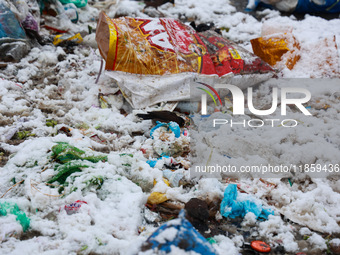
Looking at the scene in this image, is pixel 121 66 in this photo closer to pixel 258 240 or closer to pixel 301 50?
pixel 258 240

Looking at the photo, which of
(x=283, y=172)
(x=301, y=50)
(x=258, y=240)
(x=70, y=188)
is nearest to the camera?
(x=258, y=240)

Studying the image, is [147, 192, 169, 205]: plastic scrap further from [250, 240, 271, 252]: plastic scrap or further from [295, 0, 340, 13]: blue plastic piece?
[295, 0, 340, 13]: blue plastic piece

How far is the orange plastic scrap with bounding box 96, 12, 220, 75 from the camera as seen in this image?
3.04 meters

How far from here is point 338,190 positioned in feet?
7.25

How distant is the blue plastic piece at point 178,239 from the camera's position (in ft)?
4.14

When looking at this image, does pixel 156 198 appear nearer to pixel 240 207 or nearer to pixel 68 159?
pixel 240 207

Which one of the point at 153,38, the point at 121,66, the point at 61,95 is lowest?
the point at 61,95

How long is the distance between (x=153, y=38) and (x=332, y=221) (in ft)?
7.71

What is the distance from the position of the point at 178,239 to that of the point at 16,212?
43.7 inches

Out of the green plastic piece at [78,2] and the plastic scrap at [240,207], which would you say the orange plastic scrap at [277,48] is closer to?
the plastic scrap at [240,207]

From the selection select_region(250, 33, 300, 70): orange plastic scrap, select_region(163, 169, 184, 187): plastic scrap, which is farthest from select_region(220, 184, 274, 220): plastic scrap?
select_region(250, 33, 300, 70): orange plastic scrap

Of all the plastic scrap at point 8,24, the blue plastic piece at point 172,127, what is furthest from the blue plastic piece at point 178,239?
the plastic scrap at point 8,24

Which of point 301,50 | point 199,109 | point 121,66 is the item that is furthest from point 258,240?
point 301,50

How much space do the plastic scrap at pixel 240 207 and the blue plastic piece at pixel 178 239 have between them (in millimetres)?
688
